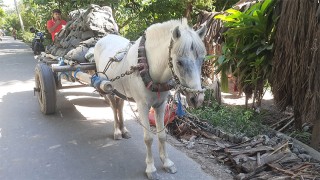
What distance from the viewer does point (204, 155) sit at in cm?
391

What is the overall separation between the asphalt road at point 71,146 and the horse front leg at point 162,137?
8 cm

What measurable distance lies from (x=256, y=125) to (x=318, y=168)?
1603mm

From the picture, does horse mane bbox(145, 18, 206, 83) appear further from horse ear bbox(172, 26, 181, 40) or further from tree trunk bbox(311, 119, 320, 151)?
tree trunk bbox(311, 119, 320, 151)

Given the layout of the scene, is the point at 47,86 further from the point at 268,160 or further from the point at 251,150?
the point at 268,160

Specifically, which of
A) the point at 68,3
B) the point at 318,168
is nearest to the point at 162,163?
the point at 318,168

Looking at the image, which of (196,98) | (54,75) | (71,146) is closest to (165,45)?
(196,98)

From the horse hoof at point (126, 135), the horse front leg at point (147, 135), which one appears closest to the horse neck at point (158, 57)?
the horse front leg at point (147, 135)

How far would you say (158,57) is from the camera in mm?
2916

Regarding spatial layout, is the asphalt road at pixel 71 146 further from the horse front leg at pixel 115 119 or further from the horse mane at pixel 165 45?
the horse mane at pixel 165 45

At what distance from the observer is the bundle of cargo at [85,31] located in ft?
15.9

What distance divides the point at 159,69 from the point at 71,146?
79.0 inches

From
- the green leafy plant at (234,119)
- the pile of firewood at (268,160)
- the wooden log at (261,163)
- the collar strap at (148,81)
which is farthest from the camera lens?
the green leafy plant at (234,119)

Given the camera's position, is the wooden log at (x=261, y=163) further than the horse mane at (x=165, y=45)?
Yes

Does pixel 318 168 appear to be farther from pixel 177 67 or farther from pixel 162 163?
pixel 177 67
